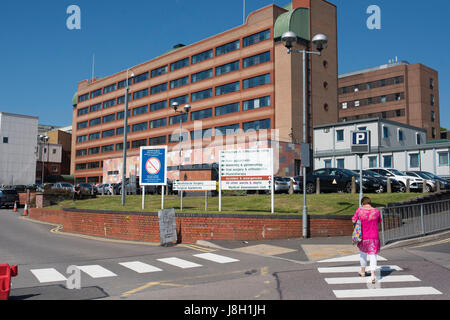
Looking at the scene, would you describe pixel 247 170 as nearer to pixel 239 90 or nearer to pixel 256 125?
pixel 256 125

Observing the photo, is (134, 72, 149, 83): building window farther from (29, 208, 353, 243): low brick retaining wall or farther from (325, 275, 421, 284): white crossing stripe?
(325, 275, 421, 284): white crossing stripe

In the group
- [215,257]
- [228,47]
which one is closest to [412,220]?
[215,257]

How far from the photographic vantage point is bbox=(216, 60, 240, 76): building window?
5789 centimetres

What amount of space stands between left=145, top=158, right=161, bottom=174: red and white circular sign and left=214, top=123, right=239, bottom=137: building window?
37099mm

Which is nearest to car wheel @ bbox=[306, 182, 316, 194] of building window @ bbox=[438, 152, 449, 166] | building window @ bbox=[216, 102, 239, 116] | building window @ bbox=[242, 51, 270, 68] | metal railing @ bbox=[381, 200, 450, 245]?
metal railing @ bbox=[381, 200, 450, 245]

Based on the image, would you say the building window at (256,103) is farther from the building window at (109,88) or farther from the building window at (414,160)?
the building window at (109,88)

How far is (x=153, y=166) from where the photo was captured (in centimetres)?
1923

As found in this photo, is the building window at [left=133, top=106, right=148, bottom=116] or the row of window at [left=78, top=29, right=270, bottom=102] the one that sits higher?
the row of window at [left=78, top=29, right=270, bottom=102]

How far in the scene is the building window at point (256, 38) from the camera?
5372 centimetres

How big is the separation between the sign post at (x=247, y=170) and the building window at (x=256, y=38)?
39.8 metres

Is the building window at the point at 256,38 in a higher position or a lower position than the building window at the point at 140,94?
higher

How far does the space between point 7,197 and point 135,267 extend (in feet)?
116

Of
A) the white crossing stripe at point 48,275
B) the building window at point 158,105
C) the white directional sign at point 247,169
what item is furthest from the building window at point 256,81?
the white crossing stripe at point 48,275
